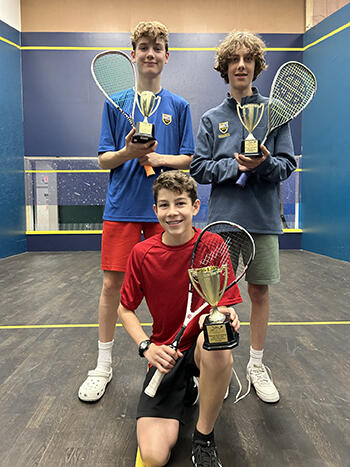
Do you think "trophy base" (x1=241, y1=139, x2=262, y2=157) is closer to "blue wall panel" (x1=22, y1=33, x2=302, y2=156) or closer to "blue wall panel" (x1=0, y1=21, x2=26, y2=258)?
"blue wall panel" (x1=0, y1=21, x2=26, y2=258)

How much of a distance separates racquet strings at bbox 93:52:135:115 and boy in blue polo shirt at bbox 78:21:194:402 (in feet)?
0.40

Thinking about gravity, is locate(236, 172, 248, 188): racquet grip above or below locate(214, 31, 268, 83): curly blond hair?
below

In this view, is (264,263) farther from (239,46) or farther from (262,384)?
(239,46)

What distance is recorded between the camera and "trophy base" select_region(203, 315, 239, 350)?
2.97ft

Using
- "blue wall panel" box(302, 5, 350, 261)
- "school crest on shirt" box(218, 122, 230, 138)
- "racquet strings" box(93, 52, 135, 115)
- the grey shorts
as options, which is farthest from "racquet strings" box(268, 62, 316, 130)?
"blue wall panel" box(302, 5, 350, 261)

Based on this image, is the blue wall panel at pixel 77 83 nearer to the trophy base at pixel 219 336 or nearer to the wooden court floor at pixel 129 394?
the wooden court floor at pixel 129 394

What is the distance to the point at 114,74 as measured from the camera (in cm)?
167

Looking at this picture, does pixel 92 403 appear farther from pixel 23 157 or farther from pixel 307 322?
pixel 23 157

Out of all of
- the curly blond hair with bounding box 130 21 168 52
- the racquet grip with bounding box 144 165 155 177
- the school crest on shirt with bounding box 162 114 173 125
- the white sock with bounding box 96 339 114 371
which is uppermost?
the curly blond hair with bounding box 130 21 168 52

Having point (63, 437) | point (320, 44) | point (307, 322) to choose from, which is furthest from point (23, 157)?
point (63, 437)

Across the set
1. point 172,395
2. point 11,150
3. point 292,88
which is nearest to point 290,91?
point 292,88

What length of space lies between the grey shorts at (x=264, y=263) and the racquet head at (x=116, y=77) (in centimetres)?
69

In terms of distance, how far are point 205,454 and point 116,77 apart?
1430 mm

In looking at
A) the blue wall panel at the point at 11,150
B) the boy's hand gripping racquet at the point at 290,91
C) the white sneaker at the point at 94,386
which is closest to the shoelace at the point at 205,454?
the white sneaker at the point at 94,386
